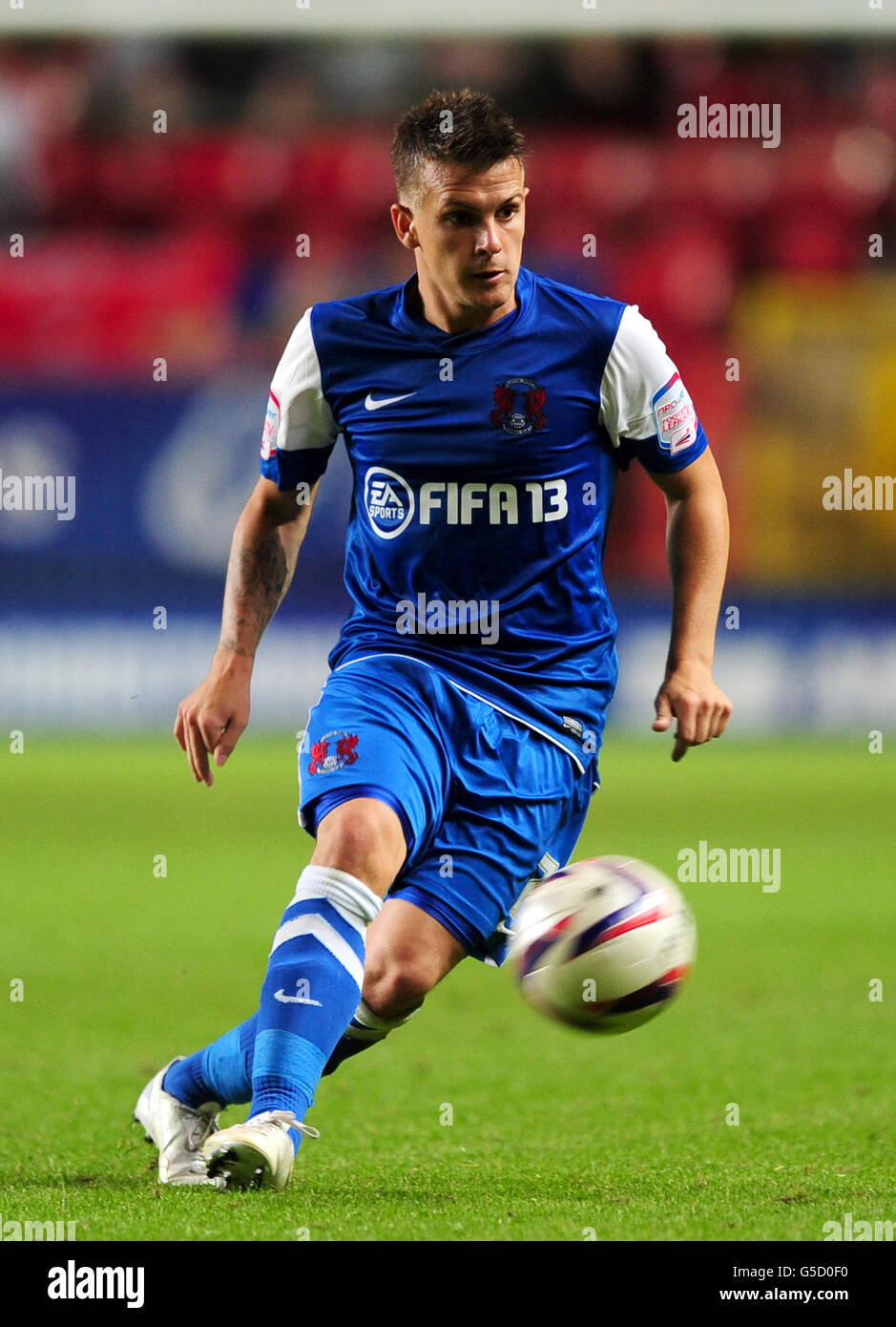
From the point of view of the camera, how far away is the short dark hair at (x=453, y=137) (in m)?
3.71

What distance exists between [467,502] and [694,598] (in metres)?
0.53

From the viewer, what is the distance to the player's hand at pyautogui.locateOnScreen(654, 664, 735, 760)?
370cm

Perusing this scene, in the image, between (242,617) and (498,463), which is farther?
(242,617)

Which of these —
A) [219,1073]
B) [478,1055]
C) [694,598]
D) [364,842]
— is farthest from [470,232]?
[478,1055]

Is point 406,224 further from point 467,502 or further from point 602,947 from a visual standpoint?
point 602,947

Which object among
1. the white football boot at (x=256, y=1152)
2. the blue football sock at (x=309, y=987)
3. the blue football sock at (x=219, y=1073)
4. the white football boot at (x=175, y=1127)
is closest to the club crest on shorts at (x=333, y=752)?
the blue football sock at (x=309, y=987)

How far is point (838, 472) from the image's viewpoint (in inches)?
651

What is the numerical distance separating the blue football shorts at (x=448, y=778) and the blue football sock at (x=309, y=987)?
0.20 m

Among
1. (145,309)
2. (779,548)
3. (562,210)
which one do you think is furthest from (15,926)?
(562,210)

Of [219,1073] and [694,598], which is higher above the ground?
[694,598]

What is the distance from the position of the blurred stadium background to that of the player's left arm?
1077cm

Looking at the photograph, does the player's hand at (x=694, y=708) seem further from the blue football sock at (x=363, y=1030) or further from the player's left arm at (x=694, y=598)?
the blue football sock at (x=363, y=1030)

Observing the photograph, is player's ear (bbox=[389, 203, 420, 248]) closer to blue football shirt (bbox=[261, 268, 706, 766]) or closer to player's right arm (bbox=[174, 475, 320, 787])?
blue football shirt (bbox=[261, 268, 706, 766])

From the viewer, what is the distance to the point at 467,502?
392 cm
